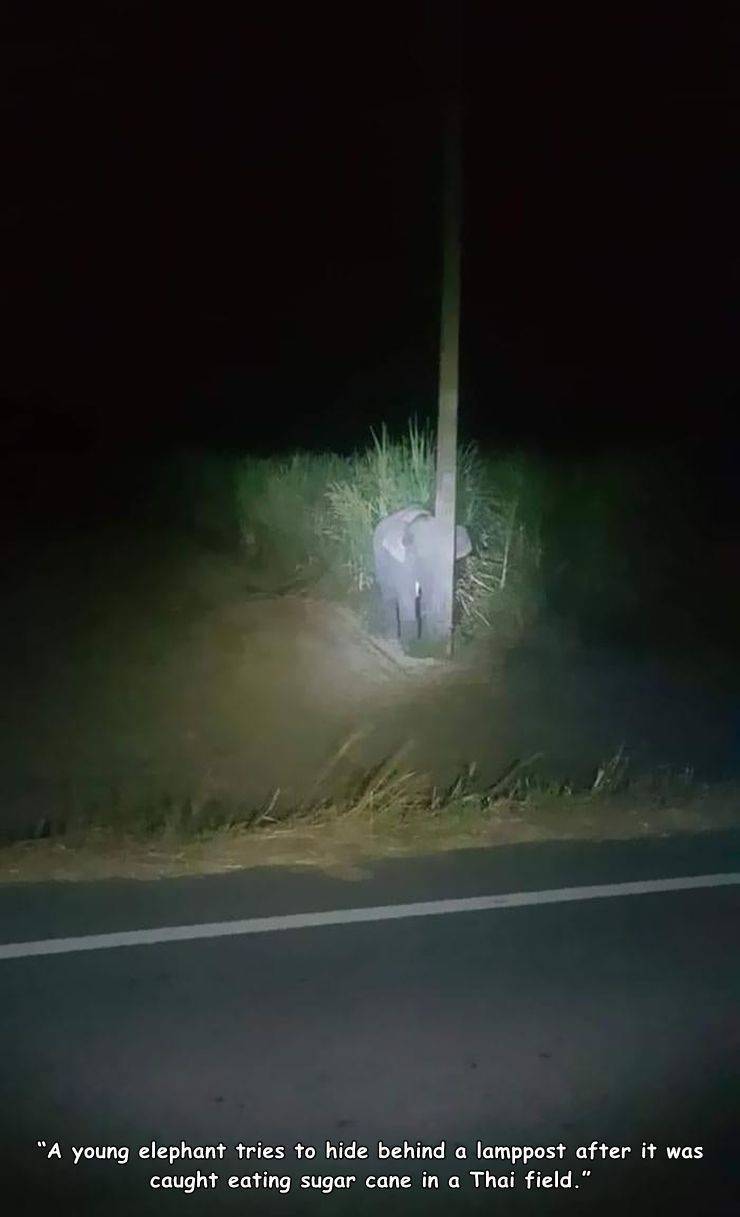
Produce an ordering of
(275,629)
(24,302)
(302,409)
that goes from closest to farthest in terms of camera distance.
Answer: (275,629) → (302,409) → (24,302)

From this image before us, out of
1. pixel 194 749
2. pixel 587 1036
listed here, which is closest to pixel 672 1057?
pixel 587 1036

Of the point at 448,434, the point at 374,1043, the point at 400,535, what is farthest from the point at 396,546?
the point at 374,1043

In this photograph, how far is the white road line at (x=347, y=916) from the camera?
7129 mm

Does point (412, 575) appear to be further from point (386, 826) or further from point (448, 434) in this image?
point (386, 826)

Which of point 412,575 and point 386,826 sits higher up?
point 412,575

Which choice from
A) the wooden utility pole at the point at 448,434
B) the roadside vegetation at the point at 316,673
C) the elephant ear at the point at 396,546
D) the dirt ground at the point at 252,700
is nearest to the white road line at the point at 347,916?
the roadside vegetation at the point at 316,673

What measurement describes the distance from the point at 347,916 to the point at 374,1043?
1476 millimetres

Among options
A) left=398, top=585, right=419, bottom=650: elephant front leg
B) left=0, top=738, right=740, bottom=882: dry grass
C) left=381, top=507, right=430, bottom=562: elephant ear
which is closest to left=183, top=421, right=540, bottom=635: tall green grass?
left=381, top=507, right=430, bottom=562: elephant ear

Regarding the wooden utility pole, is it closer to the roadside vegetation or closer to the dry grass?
the roadside vegetation

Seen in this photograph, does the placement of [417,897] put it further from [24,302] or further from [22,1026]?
[24,302]

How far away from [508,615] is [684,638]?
151cm

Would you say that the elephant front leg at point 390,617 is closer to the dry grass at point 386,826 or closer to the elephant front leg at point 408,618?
the elephant front leg at point 408,618

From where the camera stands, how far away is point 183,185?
21.6m

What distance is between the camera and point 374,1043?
6094mm
